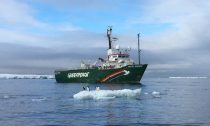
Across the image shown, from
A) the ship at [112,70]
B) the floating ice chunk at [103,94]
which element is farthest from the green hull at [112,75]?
the floating ice chunk at [103,94]

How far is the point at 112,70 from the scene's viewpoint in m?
110

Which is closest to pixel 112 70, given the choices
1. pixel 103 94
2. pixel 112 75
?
pixel 112 75

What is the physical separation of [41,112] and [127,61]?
72.3m

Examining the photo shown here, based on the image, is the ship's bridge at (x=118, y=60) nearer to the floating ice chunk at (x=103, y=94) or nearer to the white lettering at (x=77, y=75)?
the white lettering at (x=77, y=75)

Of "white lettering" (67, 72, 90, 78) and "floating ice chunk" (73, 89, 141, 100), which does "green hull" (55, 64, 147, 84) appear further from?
"floating ice chunk" (73, 89, 141, 100)

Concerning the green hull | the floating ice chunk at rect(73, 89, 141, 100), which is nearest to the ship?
the green hull

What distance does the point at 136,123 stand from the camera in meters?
33.0

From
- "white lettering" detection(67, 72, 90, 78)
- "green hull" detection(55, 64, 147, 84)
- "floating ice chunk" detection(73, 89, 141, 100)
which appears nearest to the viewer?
"floating ice chunk" detection(73, 89, 141, 100)

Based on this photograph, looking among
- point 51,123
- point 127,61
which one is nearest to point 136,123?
point 51,123

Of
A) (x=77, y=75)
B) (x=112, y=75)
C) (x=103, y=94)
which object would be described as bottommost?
(x=103, y=94)

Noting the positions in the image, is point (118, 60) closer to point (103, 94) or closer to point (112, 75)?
point (112, 75)

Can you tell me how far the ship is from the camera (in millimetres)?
108000

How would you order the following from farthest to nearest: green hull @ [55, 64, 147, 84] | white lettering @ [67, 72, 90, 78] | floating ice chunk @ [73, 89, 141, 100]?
1. white lettering @ [67, 72, 90, 78]
2. green hull @ [55, 64, 147, 84]
3. floating ice chunk @ [73, 89, 141, 100]

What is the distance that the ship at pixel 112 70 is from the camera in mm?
108000
